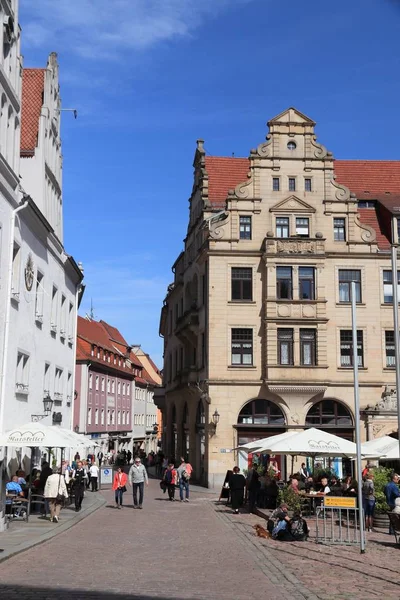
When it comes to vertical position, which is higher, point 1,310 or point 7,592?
point 1,310

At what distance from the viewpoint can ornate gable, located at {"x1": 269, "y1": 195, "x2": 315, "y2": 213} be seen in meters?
40.2

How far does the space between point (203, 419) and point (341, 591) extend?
97.8 feet

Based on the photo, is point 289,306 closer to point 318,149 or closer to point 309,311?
point 309,311

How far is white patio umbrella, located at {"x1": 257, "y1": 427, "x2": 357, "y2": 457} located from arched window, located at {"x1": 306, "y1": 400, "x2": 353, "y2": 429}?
16044mm

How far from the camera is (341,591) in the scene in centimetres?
1128

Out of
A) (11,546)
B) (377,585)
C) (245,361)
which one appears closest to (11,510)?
(11,546)

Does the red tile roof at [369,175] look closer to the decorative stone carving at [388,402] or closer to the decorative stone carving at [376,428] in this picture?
the decorative stone carving at [388,402]

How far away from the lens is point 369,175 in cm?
4700

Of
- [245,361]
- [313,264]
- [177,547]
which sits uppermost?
[313,264]

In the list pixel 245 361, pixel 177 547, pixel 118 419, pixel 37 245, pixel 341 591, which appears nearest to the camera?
pixel 341 591

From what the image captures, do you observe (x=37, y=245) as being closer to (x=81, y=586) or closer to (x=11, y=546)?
(x=11, y=546)

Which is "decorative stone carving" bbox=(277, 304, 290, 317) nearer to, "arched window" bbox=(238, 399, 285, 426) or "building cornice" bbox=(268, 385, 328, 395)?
"building cornice" bbox=(268, 385, 328, 395)

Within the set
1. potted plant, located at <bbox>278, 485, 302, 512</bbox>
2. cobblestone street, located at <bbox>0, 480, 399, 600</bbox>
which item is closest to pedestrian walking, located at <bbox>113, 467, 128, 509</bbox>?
cobblestone street, located at <bbox>0, 480, 399, 600</bbox>

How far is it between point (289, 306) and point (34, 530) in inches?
901
